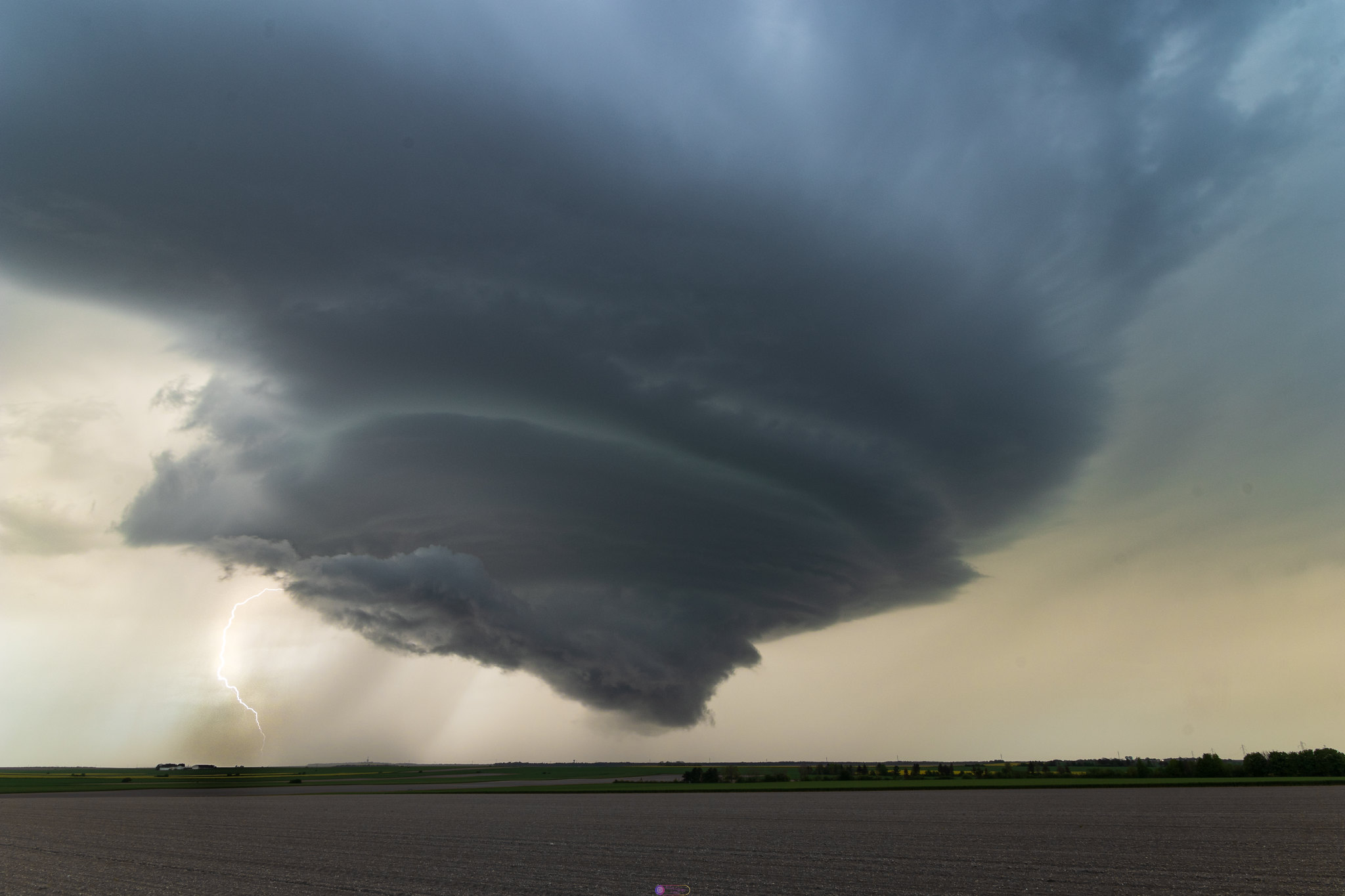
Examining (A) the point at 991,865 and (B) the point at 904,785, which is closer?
(A) the point at 991,865

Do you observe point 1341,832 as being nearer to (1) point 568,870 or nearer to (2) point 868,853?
(2) point 868,853

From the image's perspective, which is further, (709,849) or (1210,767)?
(1210,767)

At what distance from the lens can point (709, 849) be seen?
48.6 m

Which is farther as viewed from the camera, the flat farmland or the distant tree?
the distant tree

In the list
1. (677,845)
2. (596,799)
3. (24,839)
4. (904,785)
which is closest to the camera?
(677,845)

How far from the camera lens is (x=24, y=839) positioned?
60.3m

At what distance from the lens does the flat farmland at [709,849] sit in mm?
33781

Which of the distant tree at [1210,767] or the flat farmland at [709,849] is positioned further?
the distant tree at [1210,767]

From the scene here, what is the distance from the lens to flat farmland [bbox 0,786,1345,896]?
33781 millimetres

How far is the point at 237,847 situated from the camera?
52.2m

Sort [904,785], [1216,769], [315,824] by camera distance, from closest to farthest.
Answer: [315,824] → [904,785] → [1216,769]

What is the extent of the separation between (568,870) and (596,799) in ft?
292

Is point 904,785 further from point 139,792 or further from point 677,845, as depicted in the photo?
point 139,792

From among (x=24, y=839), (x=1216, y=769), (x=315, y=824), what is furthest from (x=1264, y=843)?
(x=1216, y=769)
